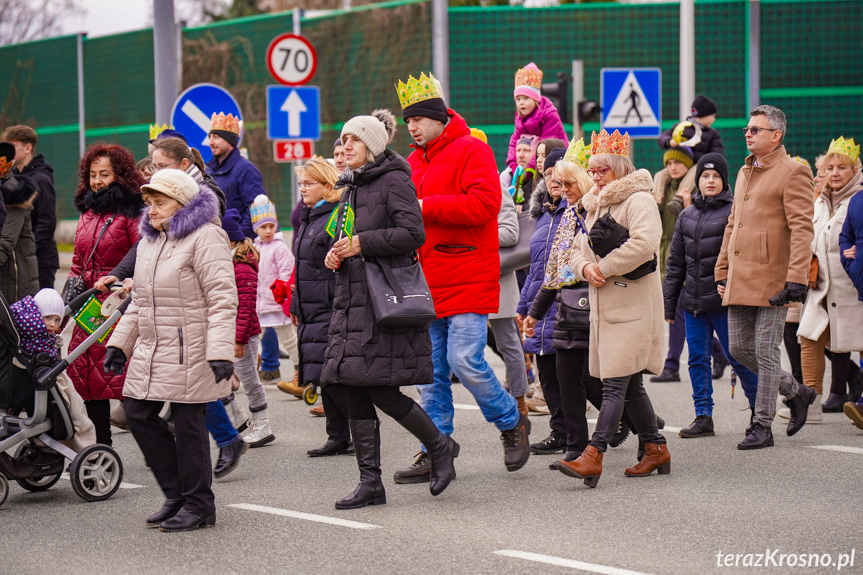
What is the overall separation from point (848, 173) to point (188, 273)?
5.42 meters

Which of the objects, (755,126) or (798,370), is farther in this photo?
(798,370)

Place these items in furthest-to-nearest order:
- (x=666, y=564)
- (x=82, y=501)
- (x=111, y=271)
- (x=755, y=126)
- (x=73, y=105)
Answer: (x=73, y=105) < (x=755, y=126) < (x=111, y=271) < (x=82, y=501) < (x=666, y=564)

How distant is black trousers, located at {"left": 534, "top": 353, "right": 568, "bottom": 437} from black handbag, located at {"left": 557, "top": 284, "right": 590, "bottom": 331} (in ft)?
2.33

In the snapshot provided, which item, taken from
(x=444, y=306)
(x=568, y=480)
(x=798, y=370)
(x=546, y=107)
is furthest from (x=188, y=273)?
(x=798, y=370)

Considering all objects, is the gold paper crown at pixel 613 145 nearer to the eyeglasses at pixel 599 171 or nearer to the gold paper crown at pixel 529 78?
the eyeglasses at pixel 599 171

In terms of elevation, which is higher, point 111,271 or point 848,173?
point 848,173

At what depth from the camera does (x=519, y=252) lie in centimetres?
898

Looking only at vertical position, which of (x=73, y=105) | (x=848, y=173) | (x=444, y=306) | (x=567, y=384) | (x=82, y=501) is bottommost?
(x=82, y=501)

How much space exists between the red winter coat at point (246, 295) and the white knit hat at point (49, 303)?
1.35 m

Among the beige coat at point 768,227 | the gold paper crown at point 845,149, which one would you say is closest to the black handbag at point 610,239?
the beige coat at point 768,227

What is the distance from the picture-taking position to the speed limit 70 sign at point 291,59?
14688mm

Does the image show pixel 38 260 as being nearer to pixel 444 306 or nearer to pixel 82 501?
pixel 82 501

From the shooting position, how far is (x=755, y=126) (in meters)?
8.41

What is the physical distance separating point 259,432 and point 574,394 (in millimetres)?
2402
